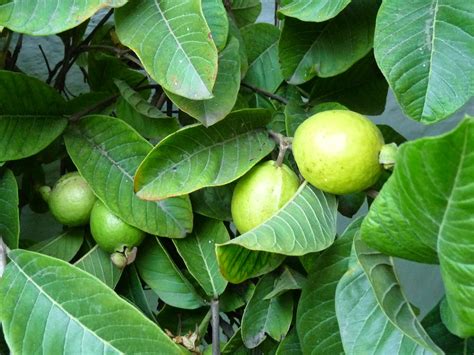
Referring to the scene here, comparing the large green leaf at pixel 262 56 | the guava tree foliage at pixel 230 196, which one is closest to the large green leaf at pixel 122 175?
the guava tree foliage at pixel 230 196

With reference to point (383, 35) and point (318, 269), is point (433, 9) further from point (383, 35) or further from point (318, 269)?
point (318, 269)

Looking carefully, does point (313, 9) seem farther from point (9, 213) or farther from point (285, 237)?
point (9, 213)

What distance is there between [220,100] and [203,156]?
0.06 meters

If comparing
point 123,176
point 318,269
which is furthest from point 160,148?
point 318,269

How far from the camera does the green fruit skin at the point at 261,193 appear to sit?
65 centimetres

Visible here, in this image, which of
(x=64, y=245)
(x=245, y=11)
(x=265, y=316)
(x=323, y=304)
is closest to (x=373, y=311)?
(x=323, y=304)

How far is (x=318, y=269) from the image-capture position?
683 mm

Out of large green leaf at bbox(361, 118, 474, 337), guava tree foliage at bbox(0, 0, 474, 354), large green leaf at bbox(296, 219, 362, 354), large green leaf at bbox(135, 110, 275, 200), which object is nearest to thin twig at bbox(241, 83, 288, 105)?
guava tree foliage at bbox(0, 0, 474, 354)

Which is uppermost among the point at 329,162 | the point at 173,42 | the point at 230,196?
Result: the point at 173,42

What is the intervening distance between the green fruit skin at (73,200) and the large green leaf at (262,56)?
0.27 metres

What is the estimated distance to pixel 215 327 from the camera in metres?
Result: 0.76

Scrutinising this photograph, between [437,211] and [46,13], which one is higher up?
[46,13]

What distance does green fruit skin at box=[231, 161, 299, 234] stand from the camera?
2.15ft

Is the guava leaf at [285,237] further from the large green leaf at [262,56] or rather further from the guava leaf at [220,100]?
the large green leaf at [262,56]
